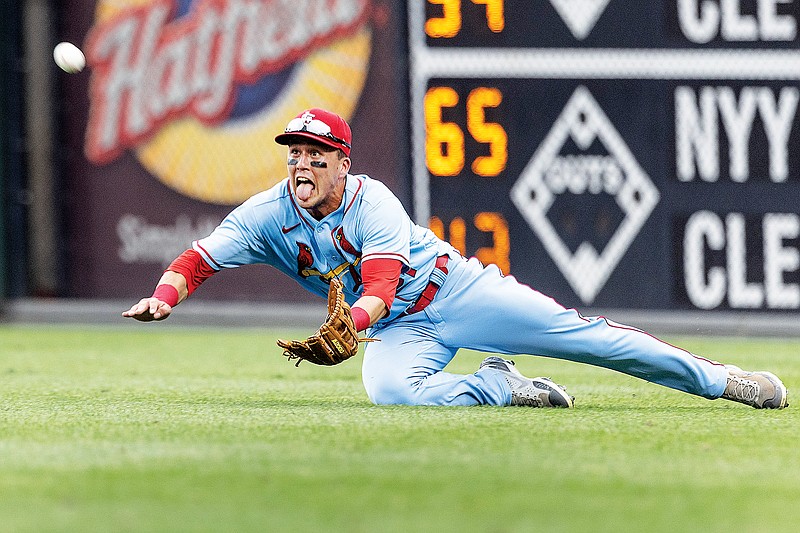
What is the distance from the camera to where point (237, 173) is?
34.1 ft

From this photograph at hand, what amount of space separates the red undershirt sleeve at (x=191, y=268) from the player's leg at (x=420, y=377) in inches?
30.2

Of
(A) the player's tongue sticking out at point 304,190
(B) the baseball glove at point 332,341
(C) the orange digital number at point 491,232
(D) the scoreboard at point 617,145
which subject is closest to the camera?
(B) the baseball glove at point 332,341

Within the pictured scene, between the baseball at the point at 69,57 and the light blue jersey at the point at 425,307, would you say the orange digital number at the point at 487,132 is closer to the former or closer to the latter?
the baseball at the point at 69,57

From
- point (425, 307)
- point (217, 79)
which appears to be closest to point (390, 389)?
point (425, 307)

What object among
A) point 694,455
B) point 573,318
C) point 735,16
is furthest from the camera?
point 735,16

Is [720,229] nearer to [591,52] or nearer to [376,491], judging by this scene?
[591,52]

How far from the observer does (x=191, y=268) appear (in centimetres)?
523

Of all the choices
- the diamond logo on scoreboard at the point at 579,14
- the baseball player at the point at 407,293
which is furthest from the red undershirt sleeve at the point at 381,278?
the diamond logo on scoreboard at the point at 579,14

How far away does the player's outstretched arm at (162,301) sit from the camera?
15.8 ft

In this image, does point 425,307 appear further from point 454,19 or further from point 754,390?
point 454,19

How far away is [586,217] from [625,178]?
388 millimetres

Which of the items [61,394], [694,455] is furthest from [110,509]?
[61,394]

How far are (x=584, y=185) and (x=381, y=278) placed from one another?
15.7 ft

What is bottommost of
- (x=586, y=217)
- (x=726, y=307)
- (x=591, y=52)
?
(x=726, y=307)
